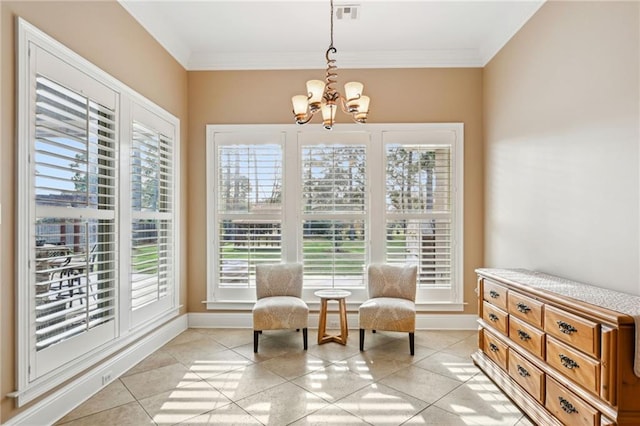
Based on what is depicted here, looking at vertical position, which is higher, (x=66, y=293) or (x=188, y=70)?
(x=188, y=70)

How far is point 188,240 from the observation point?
4.41 meters

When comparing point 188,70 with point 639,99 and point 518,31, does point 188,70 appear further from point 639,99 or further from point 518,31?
point 639,99

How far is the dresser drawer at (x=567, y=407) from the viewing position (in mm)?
1887

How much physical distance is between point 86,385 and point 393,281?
2.98 m

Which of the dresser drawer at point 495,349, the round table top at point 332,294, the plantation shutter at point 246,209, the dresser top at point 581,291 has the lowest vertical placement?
the dresser drawer at point 495,349

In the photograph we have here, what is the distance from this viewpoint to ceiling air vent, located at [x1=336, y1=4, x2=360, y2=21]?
10.7 ft

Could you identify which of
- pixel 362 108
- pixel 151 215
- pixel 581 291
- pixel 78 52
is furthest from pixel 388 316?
pixel 78 52

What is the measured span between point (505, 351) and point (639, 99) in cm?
194

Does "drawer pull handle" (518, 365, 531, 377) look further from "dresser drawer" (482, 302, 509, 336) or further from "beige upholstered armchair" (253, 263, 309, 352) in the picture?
"beige upholstered armchair" (253, 263, 309, 352)

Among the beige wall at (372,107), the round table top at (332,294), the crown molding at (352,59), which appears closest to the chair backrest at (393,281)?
the round table top at (332,294)

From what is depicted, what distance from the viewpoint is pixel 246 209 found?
14.3 ft

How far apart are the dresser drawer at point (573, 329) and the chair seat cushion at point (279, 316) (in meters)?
2.19

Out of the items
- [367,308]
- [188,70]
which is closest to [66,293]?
[367,308]

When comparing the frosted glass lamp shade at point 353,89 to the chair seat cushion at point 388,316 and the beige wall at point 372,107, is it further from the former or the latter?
the chair seat cushion at point 388,316
